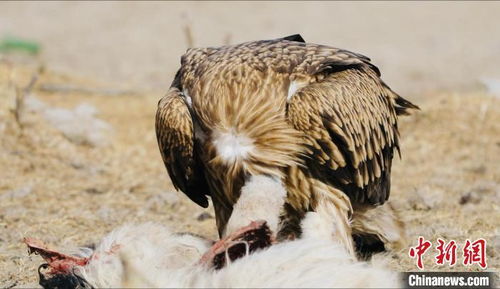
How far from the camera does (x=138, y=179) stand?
855cm

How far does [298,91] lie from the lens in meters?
4.39

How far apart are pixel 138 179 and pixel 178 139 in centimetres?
411

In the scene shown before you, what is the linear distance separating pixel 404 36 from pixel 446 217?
14440mm

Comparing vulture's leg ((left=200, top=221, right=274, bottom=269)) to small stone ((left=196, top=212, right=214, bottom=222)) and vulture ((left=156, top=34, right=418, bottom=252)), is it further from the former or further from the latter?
small stone ((left=196, top=212, right=214, bottom=222))

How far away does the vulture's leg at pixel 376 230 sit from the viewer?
5.11 metres

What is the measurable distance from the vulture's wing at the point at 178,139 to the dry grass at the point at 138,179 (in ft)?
3.42

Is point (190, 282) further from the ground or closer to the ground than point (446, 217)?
further from the ground

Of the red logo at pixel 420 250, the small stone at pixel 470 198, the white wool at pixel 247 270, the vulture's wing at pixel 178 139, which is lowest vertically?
the small stone at pixel 470 198

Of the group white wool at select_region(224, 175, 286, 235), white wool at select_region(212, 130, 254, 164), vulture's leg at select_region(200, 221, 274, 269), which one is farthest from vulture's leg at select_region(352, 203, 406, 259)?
vulture's leg at select_region(200, 221, 274, 269)

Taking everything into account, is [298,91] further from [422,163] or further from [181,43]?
[181,43]

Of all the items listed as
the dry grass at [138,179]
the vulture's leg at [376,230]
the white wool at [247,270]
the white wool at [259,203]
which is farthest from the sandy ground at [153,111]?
the white wool at [259,203]

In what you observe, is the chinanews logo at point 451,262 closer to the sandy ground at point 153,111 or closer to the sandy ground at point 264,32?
the sandy ground at point 153,111

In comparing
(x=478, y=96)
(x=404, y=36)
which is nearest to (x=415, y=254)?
(x=478, y=96)

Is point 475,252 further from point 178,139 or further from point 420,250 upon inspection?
point 178,139
